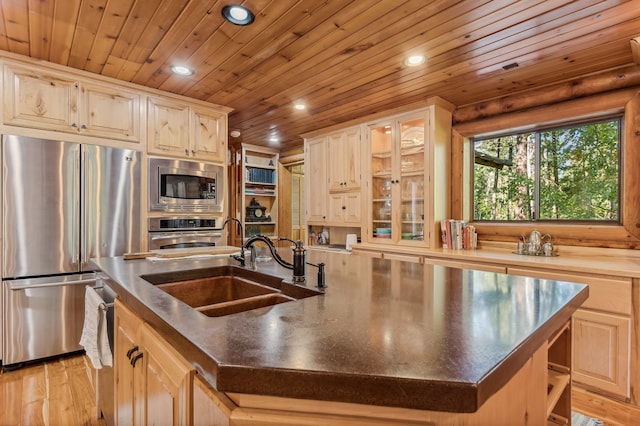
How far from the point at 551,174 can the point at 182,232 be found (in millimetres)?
3465

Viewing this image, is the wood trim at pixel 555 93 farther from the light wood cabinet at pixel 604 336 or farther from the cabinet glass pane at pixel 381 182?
the light wood cabinet at pixel 604 336

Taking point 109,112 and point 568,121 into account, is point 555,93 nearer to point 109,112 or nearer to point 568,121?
point 568,121

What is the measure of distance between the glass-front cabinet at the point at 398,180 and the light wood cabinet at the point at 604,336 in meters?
1.39

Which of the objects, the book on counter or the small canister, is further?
the book on counter

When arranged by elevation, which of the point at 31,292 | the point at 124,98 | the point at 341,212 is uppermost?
the point at 124,98

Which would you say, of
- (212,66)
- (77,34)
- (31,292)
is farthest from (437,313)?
(31,292)

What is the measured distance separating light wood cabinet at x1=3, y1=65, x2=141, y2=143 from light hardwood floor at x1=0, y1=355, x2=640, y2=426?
1826 mm

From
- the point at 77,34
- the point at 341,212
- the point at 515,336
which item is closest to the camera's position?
the point at 515,336

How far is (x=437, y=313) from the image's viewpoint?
3.14 feet

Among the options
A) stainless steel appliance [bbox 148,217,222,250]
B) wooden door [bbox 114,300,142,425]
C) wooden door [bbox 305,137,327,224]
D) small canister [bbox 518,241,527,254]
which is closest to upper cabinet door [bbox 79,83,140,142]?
stainless steel appliance [bbox 148,217,222,250]

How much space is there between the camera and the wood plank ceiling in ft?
6.00

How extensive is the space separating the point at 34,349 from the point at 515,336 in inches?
127

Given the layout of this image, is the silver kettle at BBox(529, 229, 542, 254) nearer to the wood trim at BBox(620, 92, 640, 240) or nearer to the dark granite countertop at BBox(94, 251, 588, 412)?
the wood trim at BBox(620, 92, 640, 240)

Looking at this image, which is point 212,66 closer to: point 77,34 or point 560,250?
point 77,34
